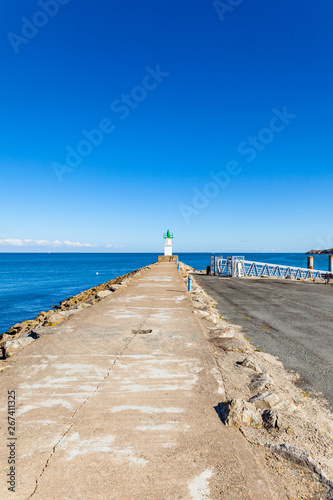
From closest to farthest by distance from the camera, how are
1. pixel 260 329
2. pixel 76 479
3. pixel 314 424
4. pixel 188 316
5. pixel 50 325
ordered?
pixel 76 479
pixel 314 424
pixel 50 325
pixel 188 316
pixel 260 329

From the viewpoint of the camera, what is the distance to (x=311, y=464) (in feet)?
8.18

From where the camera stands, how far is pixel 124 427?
2947 millimetres

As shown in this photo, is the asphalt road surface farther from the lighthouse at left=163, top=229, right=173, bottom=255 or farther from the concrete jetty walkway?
the lighthouse at left=163, top=229, right=173, bottom=255

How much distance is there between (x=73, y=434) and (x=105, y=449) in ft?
1.35

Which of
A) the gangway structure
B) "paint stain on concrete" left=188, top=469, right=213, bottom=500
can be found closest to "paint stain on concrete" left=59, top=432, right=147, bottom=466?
"paint stain on concrete" left=188, top=469, right=213, bottom=500

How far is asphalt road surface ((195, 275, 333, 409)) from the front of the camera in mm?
5465

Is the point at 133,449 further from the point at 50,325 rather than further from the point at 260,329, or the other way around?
the point at 260,329

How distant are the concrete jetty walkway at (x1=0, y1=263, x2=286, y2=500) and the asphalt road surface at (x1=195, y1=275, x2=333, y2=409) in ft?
6.28

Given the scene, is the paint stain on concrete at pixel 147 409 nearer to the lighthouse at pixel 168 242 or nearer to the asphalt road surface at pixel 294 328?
the asphalt road surface at pixel 294 328

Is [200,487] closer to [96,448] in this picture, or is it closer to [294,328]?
[96,448]

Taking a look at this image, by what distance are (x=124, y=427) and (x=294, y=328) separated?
7.02 metres

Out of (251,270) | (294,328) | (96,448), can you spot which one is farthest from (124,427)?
(251,270)

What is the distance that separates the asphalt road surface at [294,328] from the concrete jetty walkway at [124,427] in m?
1.92

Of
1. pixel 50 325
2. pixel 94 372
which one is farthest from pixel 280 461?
pixel 50 325
